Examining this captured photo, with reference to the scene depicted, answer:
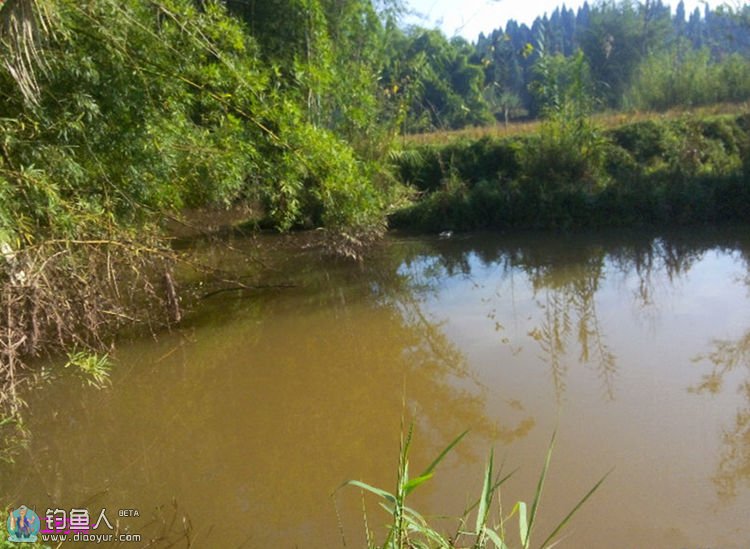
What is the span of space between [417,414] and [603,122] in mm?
9431

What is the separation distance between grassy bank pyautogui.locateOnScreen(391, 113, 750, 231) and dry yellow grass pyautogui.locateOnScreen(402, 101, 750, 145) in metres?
0.48

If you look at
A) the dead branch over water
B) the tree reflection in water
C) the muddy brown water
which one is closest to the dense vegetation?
the dead branch over water

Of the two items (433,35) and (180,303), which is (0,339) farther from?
(433,35)

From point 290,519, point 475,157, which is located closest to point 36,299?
point 290,519

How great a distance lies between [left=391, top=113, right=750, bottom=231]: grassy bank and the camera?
9180 mm

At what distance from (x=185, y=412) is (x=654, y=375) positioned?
3236 millimetres

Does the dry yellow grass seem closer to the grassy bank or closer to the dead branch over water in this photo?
the grassy bank

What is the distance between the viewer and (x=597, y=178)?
31.8 feet

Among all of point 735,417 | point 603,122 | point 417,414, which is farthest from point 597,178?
point 417,414

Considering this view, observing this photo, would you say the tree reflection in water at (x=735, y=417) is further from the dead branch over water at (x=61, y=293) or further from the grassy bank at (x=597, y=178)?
the grassy bank at (x=597, y=178)

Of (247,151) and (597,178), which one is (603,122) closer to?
(597,178)

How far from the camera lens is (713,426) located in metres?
3.60

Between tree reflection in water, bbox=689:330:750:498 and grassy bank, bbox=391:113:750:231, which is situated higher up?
grassy bank, bbox=391:113:750:231

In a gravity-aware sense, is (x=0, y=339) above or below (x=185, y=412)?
above
